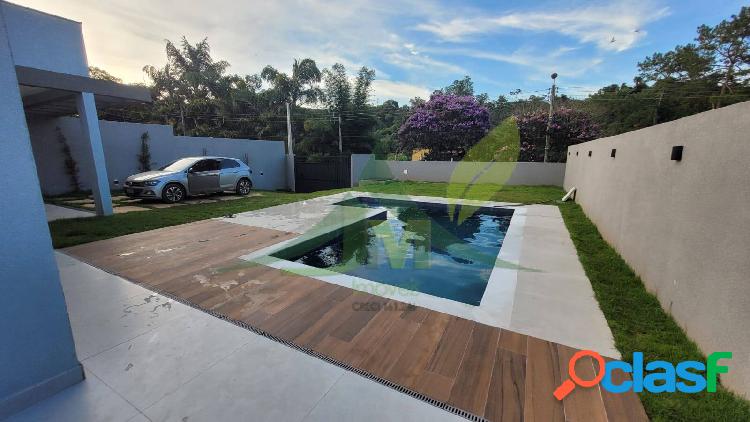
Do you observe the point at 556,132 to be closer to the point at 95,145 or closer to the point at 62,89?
the point at 95,145

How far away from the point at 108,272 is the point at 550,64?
20774 millimetres

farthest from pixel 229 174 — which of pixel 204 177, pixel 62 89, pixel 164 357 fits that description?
pixel 164 357

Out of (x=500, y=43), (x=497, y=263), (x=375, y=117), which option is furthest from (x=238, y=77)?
(x=497, y=263)

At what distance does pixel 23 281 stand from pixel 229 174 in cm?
881

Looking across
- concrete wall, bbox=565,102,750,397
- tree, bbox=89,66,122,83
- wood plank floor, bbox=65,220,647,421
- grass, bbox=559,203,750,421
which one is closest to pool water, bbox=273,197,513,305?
wood plank floor, bbox=65,220,647,421

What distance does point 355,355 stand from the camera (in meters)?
2.21

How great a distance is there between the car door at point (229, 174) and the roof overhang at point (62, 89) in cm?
318

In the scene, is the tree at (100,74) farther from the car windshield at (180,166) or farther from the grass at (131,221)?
the grass at (131,221)

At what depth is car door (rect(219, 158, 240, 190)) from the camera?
9689 millimetres

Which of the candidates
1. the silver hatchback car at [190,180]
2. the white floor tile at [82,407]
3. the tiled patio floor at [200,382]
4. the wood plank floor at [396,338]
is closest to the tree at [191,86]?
the silver hatchback car at [190,180]

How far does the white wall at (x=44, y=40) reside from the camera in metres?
5.73

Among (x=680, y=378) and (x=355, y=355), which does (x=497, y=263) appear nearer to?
(x=680, y=378)

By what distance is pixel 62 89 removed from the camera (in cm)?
537

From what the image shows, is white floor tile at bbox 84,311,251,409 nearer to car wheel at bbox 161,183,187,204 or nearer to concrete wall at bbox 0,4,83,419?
concrete wall at bbox 0,4,83,419
